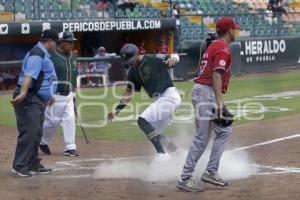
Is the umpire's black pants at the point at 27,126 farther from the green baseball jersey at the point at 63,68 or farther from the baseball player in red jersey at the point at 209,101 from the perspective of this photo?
the baseball player in red jersey at the point at 209,101

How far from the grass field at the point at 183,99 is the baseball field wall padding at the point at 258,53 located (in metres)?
0.76

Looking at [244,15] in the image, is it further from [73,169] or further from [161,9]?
[73,169]

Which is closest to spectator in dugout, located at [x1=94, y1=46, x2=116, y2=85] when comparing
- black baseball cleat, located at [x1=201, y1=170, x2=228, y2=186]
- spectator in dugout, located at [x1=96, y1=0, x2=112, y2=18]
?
spectator in dugout, located at [x1=96, y1=0, x2=112, y2=18]

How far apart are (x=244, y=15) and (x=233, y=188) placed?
1869cm

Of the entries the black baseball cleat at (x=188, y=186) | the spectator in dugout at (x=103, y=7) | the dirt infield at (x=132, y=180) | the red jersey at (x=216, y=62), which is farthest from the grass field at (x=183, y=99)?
the red jersey at (x=216, y=62)

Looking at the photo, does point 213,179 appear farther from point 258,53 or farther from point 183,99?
point 258,53

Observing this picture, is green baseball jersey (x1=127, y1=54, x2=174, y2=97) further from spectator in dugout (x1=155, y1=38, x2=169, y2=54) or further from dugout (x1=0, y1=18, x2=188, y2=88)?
spectator in dugout (x1=155, y1=38, x2=169, y2=54)

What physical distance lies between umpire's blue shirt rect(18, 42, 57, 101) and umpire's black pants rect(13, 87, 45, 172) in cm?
9

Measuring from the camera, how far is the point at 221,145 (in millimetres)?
6926

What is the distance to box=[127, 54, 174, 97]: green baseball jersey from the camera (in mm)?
8141

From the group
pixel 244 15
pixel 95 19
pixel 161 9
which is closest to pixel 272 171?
pixel 95 19

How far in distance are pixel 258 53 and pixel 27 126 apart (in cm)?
1784

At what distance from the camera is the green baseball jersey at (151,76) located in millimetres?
8141

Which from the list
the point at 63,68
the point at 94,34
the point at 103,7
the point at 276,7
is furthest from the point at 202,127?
the point at 276,7
